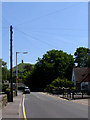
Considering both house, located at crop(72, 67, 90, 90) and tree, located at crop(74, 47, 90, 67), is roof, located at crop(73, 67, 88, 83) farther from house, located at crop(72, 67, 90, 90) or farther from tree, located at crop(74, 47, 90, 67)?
tree, located at crop(74, 47, 90, 67)

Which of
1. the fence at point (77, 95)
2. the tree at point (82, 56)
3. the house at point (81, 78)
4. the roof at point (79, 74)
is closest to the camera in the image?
the fence at point (77, 95)

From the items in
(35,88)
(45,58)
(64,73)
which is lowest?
(35,88)

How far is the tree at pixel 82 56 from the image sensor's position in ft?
289

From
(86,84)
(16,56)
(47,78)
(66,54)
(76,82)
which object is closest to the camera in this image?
(16,56)

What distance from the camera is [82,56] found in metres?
89.3

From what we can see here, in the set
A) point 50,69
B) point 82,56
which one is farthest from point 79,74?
point 82,56

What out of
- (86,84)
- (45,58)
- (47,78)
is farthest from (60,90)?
(45,58)

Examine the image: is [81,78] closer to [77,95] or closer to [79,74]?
[79,74]

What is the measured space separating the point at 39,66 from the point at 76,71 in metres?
22.7

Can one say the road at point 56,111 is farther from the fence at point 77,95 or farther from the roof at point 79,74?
the roof at point 79,74

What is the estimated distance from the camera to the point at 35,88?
3494 inches

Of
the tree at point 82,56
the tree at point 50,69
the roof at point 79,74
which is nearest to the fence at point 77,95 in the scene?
the roof at point 79,74

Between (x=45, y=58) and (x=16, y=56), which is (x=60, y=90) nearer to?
(x=16, y=56)

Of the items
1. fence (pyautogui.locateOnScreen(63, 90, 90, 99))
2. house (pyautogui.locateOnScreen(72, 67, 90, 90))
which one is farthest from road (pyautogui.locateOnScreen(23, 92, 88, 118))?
house (pyautogui.locateOnScreen(72, 67, 90, 90))
